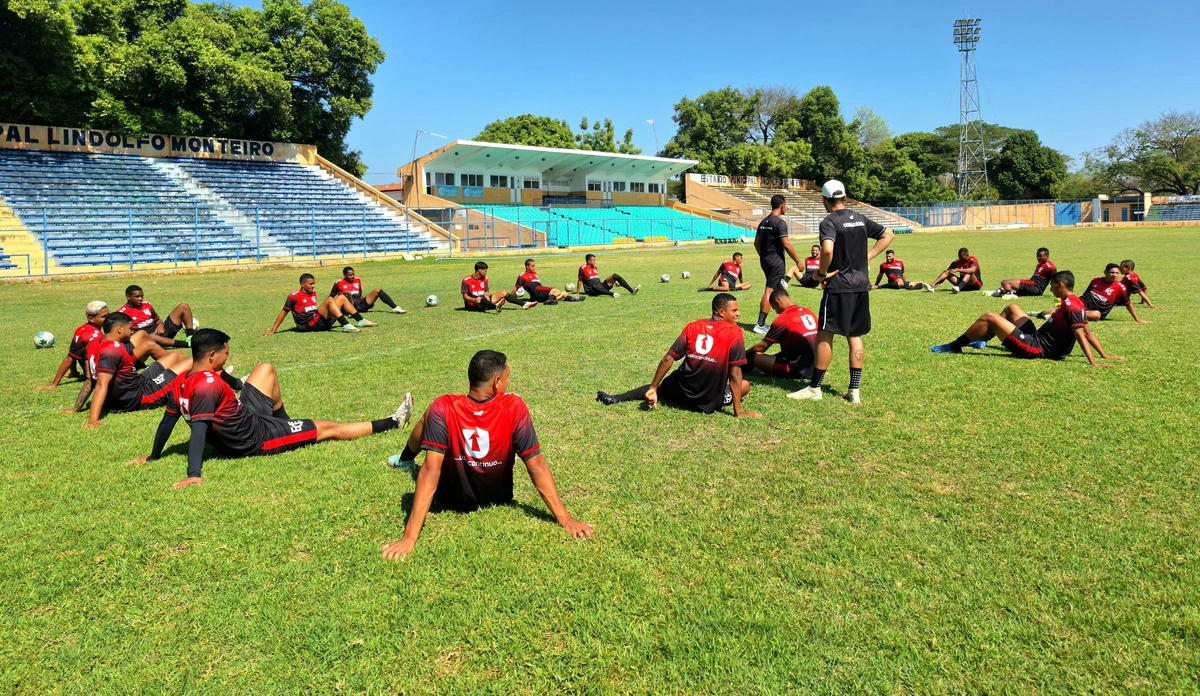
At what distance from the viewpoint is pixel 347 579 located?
3994 millimetres

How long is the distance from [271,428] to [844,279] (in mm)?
5450

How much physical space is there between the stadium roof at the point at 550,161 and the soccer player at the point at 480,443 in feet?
148

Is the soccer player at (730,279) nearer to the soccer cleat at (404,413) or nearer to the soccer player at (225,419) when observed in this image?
the soccer cleat at (404,413)

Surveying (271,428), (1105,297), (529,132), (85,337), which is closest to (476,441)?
(271,428)

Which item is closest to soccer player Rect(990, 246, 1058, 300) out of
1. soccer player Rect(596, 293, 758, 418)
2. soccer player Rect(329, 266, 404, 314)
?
soccer player Rect(596, 293, 758, 418)

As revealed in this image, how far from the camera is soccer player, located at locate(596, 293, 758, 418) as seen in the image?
6887 millimetres

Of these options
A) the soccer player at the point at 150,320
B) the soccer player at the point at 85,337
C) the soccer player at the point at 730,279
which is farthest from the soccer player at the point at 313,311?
the soccer player at the point at 730,279

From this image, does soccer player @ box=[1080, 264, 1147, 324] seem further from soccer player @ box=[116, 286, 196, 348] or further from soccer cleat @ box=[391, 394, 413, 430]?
soccer player @ box=[116, 286, 196, 348]

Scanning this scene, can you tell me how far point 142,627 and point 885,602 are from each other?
140 inches

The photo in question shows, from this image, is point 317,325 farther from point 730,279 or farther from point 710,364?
point 730,279

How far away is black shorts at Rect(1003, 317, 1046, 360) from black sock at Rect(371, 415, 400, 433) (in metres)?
7.55

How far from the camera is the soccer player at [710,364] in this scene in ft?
22.6

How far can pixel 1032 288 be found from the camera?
1596 centimetres

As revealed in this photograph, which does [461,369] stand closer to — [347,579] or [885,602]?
[347,579]
